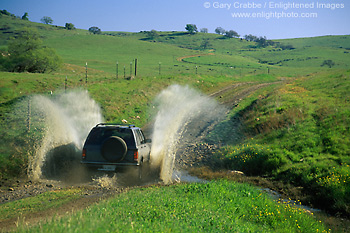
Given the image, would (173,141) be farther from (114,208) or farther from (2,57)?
(2,57)

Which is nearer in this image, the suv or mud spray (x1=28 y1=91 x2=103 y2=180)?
the suv

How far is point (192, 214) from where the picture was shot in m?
8.89

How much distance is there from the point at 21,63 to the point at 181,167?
142 ft

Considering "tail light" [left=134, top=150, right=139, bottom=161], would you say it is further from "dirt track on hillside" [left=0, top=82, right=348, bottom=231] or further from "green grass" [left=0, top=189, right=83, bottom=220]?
"green grass" [left=0, top=189, right=83, bottom=220]

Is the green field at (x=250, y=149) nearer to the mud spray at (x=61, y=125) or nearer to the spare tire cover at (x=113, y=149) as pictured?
the mud spray at (x=61, y=125)

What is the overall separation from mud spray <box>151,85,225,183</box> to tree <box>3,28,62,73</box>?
2250 cm

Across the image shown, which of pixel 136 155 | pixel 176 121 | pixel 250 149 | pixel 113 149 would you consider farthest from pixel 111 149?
pixel 176 121

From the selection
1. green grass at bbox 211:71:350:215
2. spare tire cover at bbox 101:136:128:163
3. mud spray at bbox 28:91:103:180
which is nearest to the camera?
spare tire cover at bbox 101:136:128:163

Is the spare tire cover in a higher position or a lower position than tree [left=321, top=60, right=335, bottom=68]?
lower

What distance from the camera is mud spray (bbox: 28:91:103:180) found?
15.2m

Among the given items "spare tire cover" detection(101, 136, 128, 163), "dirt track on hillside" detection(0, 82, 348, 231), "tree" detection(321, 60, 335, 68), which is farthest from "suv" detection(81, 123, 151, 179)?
"tree" detection(321, 60, 335, 68)

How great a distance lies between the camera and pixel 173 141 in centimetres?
2348

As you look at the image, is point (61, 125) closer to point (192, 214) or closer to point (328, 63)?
point (192, 214)

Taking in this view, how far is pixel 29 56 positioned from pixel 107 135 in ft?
147
